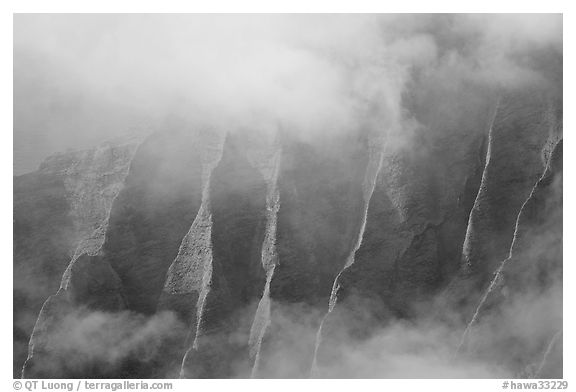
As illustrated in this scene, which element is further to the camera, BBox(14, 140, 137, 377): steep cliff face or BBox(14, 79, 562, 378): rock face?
BBox(14, 140, 137, 377): steep cliff face

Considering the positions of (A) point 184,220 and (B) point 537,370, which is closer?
(B) point 537,370

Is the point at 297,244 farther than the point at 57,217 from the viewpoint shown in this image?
No

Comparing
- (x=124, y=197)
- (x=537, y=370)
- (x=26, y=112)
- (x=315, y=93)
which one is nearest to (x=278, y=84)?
(x=315, y=93)

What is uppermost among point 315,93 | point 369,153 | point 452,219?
point 315,93

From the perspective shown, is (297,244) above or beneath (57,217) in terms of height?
beneath

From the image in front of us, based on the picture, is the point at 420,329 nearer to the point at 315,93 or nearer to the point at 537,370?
the point at 537,370

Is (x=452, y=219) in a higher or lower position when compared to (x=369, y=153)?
lower

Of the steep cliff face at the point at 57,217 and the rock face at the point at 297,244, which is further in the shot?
the steep cliff face at the point at 57,217
